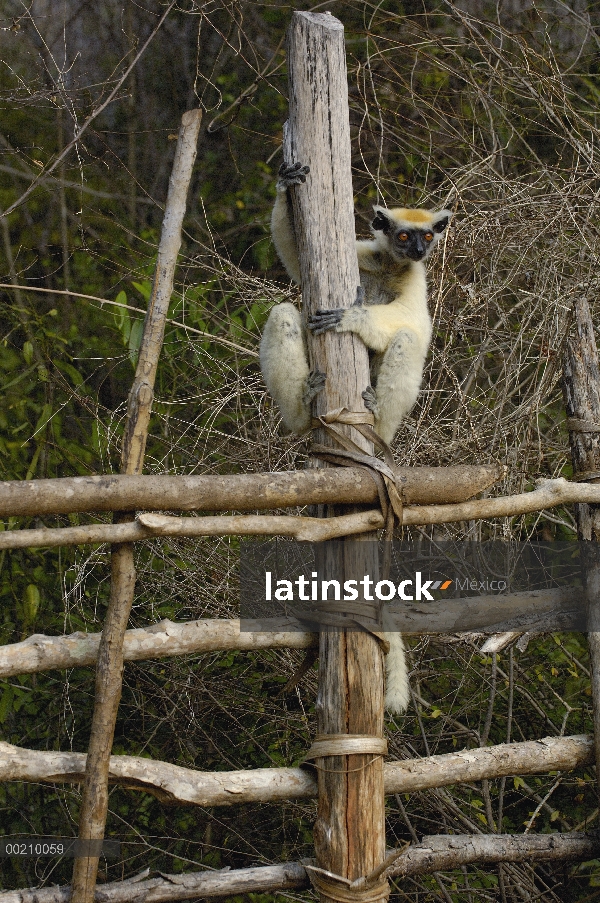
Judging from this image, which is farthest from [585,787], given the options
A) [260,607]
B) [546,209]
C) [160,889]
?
[546,209]

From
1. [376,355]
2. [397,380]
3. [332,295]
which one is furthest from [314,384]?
[376,355]

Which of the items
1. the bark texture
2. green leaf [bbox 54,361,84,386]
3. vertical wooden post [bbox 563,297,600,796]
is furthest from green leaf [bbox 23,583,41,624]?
vertical wooden post [bbox 563,297,600,796]

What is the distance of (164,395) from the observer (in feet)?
15.2

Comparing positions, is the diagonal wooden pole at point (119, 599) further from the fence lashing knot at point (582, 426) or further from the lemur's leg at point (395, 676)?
the fence lashing knot at point (582, 426)

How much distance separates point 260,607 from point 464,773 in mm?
1243

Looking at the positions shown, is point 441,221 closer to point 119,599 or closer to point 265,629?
point 265,629

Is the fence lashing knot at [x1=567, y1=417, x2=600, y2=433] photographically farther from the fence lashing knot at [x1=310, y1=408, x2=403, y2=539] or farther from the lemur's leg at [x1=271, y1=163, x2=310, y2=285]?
the lemur's leg at [x1=271, y1=163, x2=310, y2=285]

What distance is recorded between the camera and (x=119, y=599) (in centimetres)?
215

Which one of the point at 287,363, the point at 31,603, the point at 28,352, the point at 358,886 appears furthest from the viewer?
the point at 28,352

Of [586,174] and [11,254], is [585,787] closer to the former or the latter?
[586,174]

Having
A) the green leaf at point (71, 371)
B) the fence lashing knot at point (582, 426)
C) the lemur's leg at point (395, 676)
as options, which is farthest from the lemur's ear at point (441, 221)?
the green leaf at point (71, 371)

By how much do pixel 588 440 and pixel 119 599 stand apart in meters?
1.69

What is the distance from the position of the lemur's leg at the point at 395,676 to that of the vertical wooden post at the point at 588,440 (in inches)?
27.8

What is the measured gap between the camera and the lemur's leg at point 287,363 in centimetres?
286
